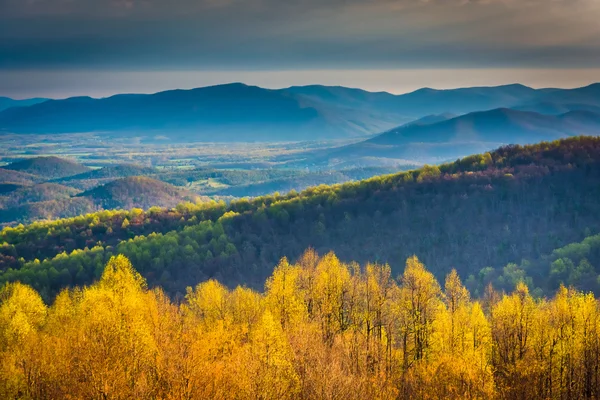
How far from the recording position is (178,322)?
71.5 m

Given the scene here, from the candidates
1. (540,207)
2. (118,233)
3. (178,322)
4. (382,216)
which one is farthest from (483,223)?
(178,322)

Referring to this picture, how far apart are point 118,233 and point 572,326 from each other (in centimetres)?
16078

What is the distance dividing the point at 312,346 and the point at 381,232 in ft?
411

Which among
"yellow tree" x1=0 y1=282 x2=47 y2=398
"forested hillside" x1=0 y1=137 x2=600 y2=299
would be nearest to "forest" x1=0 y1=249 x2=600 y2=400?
"yellow tree" x1=0 y1=282 x2=47 y2=398

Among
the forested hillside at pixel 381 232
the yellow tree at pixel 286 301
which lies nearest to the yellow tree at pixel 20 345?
the yellow tree at pixel 286 301

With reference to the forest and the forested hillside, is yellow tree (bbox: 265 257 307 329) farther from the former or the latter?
the forested hillside

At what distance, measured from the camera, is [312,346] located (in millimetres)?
57375

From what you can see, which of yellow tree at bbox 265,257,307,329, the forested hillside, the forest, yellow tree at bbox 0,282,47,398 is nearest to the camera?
the forest

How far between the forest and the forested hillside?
75787 millimetres

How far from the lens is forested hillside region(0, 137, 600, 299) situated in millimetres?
158375

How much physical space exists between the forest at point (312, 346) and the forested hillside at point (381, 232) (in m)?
75.8

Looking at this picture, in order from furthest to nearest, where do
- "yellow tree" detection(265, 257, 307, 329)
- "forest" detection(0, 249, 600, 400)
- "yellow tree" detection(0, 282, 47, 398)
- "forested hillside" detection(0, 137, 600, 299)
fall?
"forested hillside" detection(0, 137, 600, 299), "yellow tree" detection(265, 257, 307, 329), "yellow tree" detection(0, 282, 47, 398), "forest" detection(0, 249, 600, 400)

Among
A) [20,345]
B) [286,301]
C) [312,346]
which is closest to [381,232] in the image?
[286,301]

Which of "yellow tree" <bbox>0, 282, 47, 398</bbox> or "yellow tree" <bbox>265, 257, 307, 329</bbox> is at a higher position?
"yellow tree" <bbox>265, 257, 307, 329</bbox>
